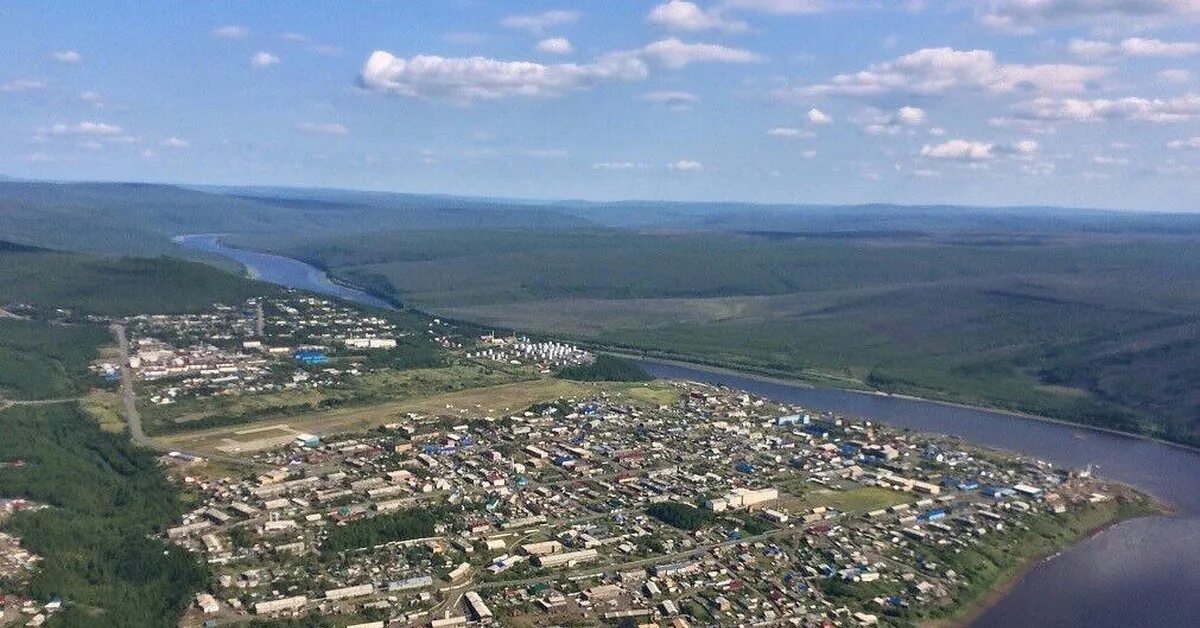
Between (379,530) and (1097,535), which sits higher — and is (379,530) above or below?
above

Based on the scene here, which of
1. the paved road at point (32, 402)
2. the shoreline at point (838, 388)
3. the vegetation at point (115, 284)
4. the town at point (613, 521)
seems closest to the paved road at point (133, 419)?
the town at point (613, 521)

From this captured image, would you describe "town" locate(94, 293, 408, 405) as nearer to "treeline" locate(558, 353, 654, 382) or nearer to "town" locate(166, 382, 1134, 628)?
"town" locate(166, 382, 1134, 628)

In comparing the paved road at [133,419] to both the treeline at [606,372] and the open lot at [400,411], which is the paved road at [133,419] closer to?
the open lot at [400,411]

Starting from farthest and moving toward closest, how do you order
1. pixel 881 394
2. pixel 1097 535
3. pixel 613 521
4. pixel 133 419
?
pixel 881 394 < pixel 133 419 < pixel 1097 535 < pixel 613 521

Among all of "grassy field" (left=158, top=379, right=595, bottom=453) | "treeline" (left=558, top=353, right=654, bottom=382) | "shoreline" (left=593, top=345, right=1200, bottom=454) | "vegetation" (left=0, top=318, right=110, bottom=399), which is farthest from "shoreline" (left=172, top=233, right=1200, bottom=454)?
Answer: "vegetation" (left=0, top=318, right=110, bottom=399)

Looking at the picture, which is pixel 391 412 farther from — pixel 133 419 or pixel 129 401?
pixel 129 401

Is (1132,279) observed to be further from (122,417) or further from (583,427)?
(122,417)

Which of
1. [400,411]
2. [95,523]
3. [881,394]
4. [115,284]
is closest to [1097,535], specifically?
[881,394]
